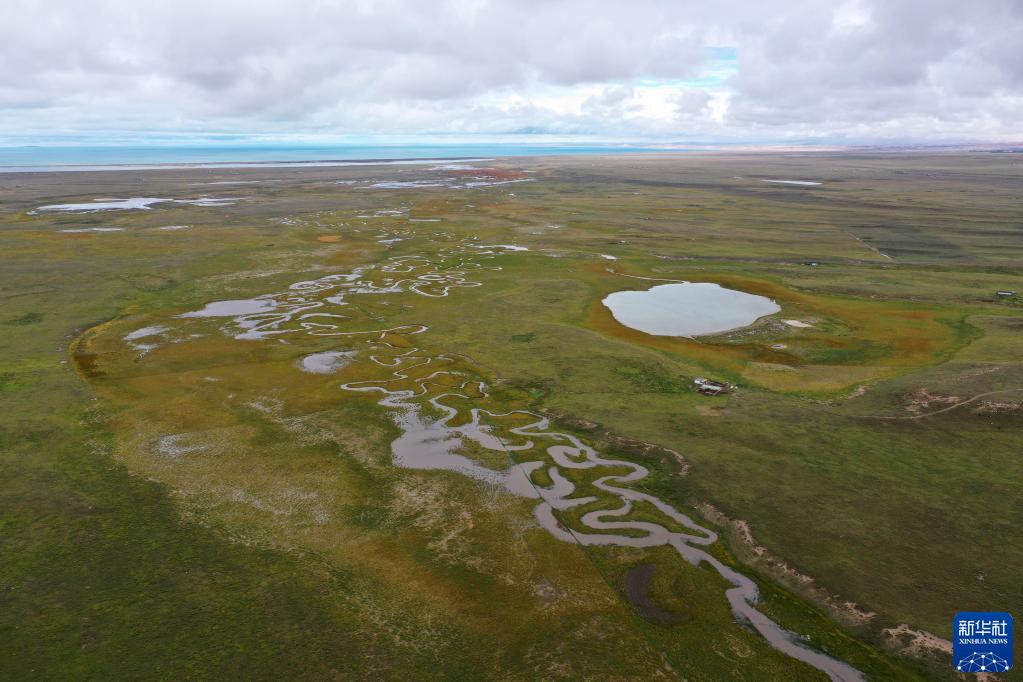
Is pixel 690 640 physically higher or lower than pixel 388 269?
lower

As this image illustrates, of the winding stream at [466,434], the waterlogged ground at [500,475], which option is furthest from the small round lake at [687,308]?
the winding stream at [466,434]

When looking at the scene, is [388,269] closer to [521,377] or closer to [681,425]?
[521,377]

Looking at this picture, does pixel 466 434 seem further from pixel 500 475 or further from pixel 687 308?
pixel 687 308

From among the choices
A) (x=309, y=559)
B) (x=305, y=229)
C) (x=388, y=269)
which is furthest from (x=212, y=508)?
(x=305, y=229)

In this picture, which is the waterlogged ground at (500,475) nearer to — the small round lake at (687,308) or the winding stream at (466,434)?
the winding stream at (466,434)

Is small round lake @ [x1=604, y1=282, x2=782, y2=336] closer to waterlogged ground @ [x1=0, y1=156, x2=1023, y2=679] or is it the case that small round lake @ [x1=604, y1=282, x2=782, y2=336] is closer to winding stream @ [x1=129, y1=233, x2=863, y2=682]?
waterlogged ground @ [x1=0, y1=156, x2=1023, y2=679]

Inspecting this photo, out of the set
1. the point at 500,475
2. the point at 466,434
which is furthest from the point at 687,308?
the point at 500,475
